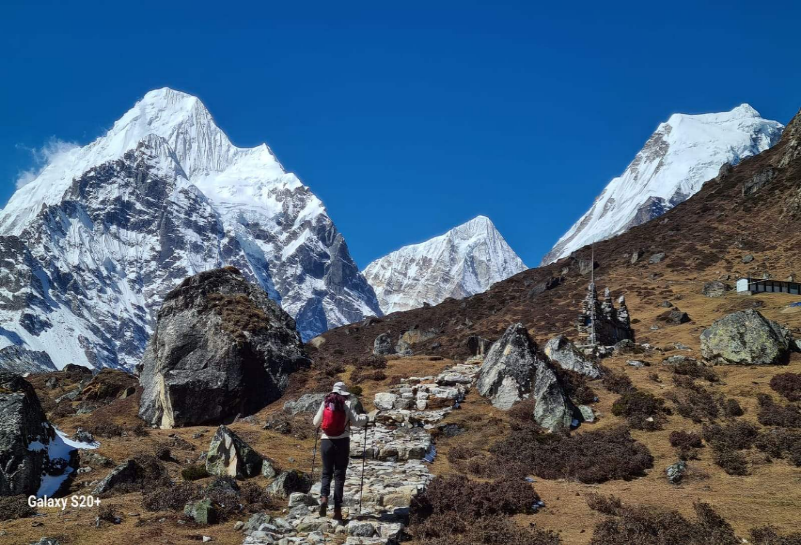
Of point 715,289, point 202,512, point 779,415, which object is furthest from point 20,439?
point 715,289

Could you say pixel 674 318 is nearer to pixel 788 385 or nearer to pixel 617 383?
pixel 617 383

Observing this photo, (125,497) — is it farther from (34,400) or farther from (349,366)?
(349,366)

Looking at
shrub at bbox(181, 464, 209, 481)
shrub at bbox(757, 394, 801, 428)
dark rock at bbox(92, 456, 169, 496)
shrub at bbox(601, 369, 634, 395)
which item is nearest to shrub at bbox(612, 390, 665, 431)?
shrub at bbox(601, 369, 634, 395)

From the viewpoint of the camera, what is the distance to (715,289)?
50.0m

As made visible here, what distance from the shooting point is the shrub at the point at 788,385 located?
64.0 feet

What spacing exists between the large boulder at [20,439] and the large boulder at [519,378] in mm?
15756

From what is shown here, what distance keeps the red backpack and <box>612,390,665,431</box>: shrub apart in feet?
41.2

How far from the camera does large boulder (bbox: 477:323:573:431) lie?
21125 millimetres

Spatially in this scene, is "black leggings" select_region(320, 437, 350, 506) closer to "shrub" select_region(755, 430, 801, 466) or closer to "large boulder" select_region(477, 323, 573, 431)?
"large boulder" select_region(477, 323, 573, 431)

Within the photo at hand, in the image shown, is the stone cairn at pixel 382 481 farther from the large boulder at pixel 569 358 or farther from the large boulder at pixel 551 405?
the large boulder at pixel 569 358

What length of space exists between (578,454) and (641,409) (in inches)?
186

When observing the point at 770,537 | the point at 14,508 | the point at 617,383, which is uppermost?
the point at 617,383

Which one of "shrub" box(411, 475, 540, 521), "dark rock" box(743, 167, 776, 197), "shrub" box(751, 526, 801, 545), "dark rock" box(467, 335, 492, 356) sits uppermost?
"dark rock" box(743, 167, 776, 197)

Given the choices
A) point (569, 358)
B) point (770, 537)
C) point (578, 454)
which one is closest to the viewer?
point (770, 537)
